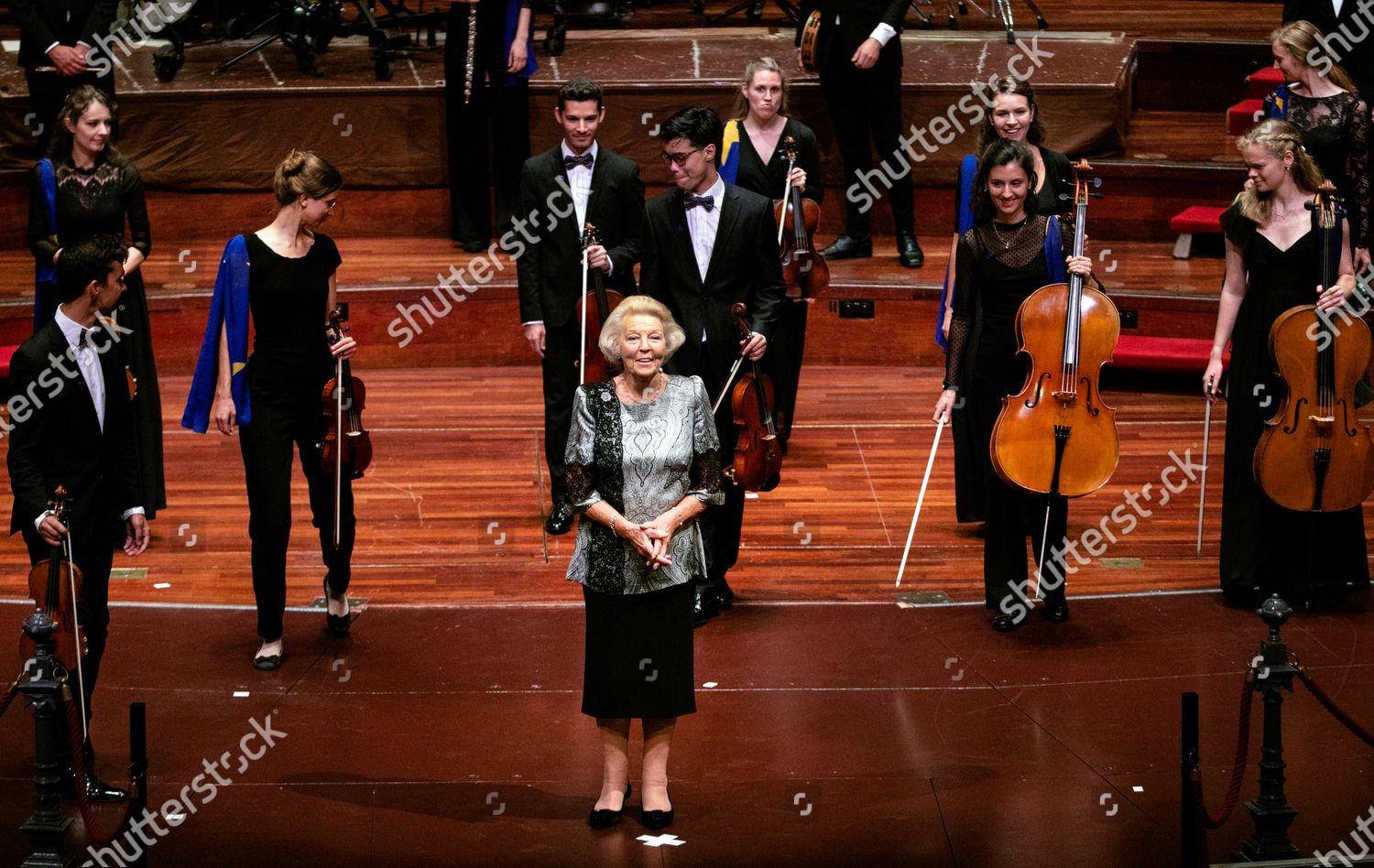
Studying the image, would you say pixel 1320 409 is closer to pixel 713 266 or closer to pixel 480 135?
pixel 713 266

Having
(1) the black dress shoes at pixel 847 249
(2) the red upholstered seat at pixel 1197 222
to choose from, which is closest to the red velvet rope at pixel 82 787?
(1) the black dress shoes at pixel 847 249

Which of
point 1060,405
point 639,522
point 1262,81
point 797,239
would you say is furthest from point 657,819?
point 1262,81

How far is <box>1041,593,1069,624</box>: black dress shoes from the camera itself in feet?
17.7

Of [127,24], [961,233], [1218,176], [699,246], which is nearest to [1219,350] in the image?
[961,233]

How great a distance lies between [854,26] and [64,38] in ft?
11.6

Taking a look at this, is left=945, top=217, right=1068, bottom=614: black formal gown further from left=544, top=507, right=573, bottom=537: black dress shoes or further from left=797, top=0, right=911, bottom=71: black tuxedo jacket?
left=797, top=0, right=911, bottom=71: black tuxedo jacket

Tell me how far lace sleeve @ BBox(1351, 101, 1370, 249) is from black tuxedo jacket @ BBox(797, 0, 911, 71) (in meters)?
2.29

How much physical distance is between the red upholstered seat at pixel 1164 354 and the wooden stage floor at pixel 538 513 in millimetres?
137

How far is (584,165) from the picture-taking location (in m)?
5.95

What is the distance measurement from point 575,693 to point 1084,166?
209 centimetres

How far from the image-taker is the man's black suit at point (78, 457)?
4.07 m

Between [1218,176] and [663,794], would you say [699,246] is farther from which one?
[1218,176]

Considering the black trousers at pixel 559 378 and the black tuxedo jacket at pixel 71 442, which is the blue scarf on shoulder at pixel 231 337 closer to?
the black tuxedo jacket at pixel 71 442

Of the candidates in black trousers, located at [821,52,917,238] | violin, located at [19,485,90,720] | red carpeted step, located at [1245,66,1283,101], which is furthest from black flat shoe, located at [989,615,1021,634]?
red carpeted step, located at [1245,66,1283,101]
